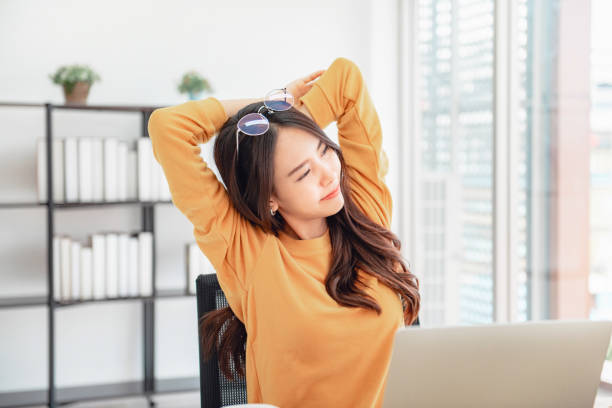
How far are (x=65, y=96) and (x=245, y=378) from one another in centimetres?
190

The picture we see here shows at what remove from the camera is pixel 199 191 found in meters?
1.19

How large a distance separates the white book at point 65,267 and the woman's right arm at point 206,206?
66.0 inches

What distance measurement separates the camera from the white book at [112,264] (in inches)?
109

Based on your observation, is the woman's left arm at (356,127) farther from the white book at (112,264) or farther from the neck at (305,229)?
the white book at (112,264)

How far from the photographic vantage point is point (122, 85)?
3014mm

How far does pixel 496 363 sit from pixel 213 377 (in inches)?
25.6

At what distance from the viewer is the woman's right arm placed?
3.91ft

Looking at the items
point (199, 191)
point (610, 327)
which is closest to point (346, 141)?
point (199, 191)

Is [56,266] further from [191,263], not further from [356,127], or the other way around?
[356,127]

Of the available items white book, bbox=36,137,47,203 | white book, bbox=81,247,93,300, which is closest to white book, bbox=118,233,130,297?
white book, bbox=81,247,93,300

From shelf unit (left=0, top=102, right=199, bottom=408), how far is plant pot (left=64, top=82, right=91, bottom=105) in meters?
0.04

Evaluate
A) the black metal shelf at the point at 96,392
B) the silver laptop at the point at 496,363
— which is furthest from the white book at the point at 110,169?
the silver laptop at the point at 496,363

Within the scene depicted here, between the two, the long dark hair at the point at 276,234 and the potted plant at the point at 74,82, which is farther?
the potted plant at the point at 74,82

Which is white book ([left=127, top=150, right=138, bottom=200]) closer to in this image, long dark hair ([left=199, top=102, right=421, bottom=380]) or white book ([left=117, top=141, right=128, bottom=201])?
white book ([left=117, top=141, right=128, bottom=201])
